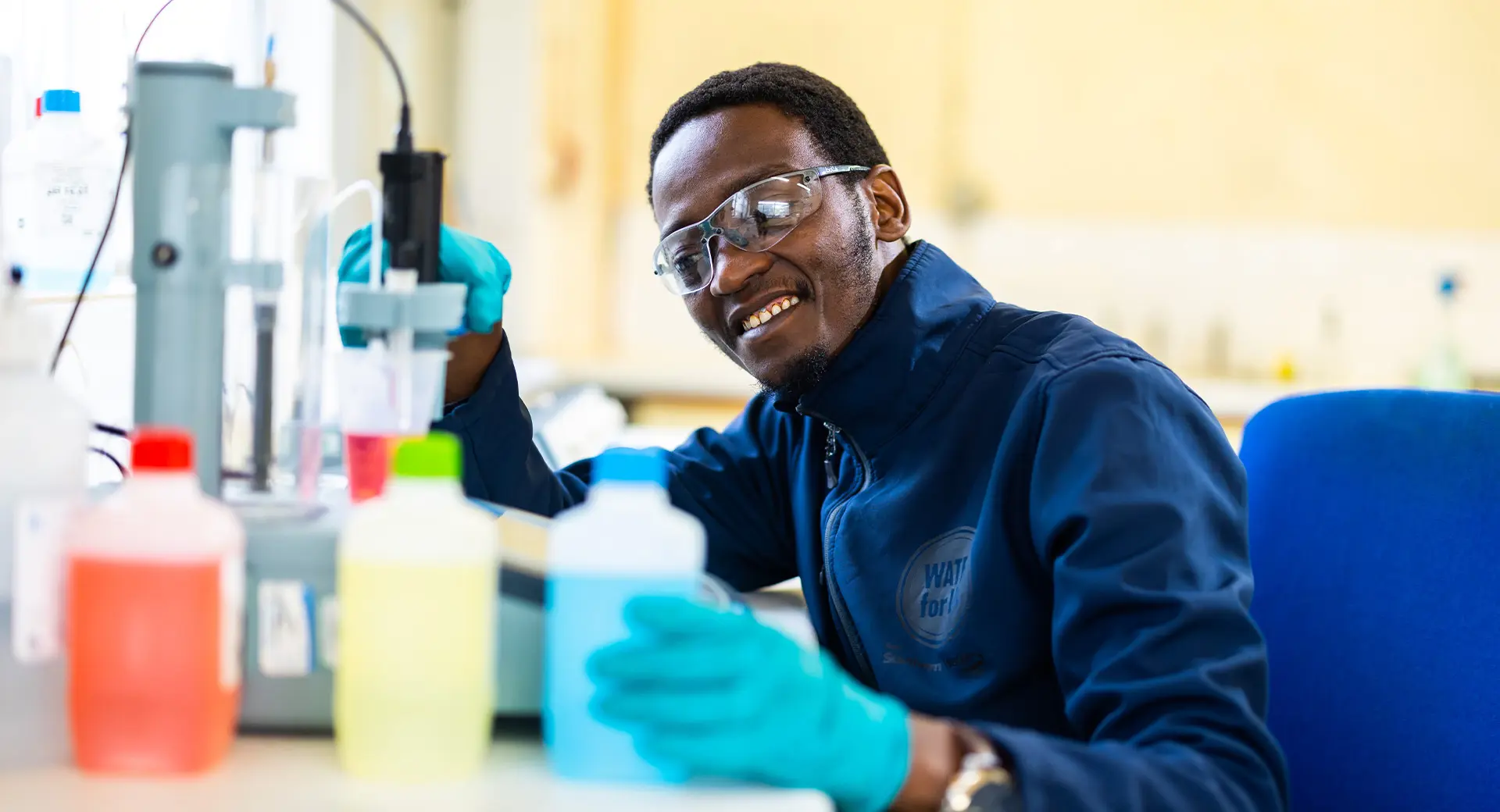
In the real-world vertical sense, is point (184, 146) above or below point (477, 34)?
below

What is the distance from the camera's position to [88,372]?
1.48 m

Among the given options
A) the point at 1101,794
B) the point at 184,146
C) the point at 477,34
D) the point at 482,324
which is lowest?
the point at 1101,794

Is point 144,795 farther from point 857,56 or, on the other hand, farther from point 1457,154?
point 1457,154

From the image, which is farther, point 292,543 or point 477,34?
point 477,34

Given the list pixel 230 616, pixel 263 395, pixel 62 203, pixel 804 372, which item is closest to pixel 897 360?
pixel 804 372

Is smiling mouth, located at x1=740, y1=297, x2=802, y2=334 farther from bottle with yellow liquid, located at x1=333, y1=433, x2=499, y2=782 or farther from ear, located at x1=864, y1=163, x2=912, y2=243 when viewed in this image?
bottle with yellow liquid, located at x1=333, y1=433, x2=499, y2=782

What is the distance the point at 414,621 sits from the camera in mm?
822

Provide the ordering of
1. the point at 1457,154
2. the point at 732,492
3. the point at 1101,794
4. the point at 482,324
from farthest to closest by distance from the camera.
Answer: the point at 1457,154
the point at 732,492
the point at 482,324
the point at 1101,794

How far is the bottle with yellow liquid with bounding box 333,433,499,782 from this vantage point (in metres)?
0.82

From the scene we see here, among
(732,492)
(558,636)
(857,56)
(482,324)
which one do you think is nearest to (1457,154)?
(857,56)

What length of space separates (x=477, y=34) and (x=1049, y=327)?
2799mm

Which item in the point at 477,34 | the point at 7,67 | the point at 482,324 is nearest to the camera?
the point at 482,324

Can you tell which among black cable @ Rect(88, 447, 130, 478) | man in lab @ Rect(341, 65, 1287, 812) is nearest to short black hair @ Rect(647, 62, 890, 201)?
man in lab @ Rect(341, 65, 1287, 812)

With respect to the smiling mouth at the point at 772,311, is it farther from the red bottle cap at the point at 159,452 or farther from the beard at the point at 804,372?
the red bottle cap at the point at 159,452
